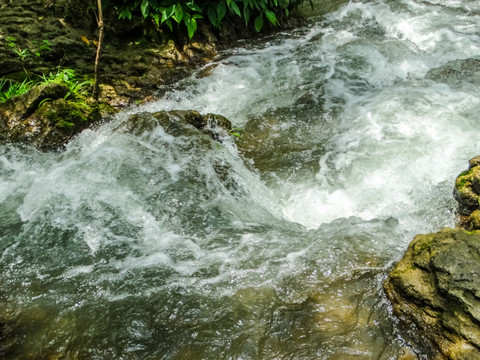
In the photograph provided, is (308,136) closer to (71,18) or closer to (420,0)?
(71,18)

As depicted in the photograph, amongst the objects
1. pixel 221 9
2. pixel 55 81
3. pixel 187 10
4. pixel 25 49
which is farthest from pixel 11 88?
pixel 221 9

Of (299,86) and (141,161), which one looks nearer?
(141,161)

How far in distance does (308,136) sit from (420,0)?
631 cm

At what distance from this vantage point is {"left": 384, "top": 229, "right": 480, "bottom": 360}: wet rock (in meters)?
1.96

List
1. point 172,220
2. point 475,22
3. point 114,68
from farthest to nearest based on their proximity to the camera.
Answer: point 475,22 → point 114,68 → point 172,220

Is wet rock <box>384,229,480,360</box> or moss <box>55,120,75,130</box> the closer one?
wet rock <box>384,229,480,360</box>

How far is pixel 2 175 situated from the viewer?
403cm

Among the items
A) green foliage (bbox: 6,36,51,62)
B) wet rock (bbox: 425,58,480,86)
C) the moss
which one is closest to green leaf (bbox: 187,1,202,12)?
green foliage (bbox: 6,36,51,62)

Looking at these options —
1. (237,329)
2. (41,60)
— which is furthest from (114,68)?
(237,329)

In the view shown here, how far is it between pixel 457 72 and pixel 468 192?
363 cm

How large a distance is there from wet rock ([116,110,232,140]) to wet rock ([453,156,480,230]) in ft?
9.25

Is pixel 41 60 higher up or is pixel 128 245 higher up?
pixel 41 60

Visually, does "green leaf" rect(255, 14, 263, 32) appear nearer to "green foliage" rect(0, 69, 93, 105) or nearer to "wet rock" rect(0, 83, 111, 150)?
"green foliage" rect(0, 69, 93, 105)

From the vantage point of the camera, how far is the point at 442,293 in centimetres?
209
